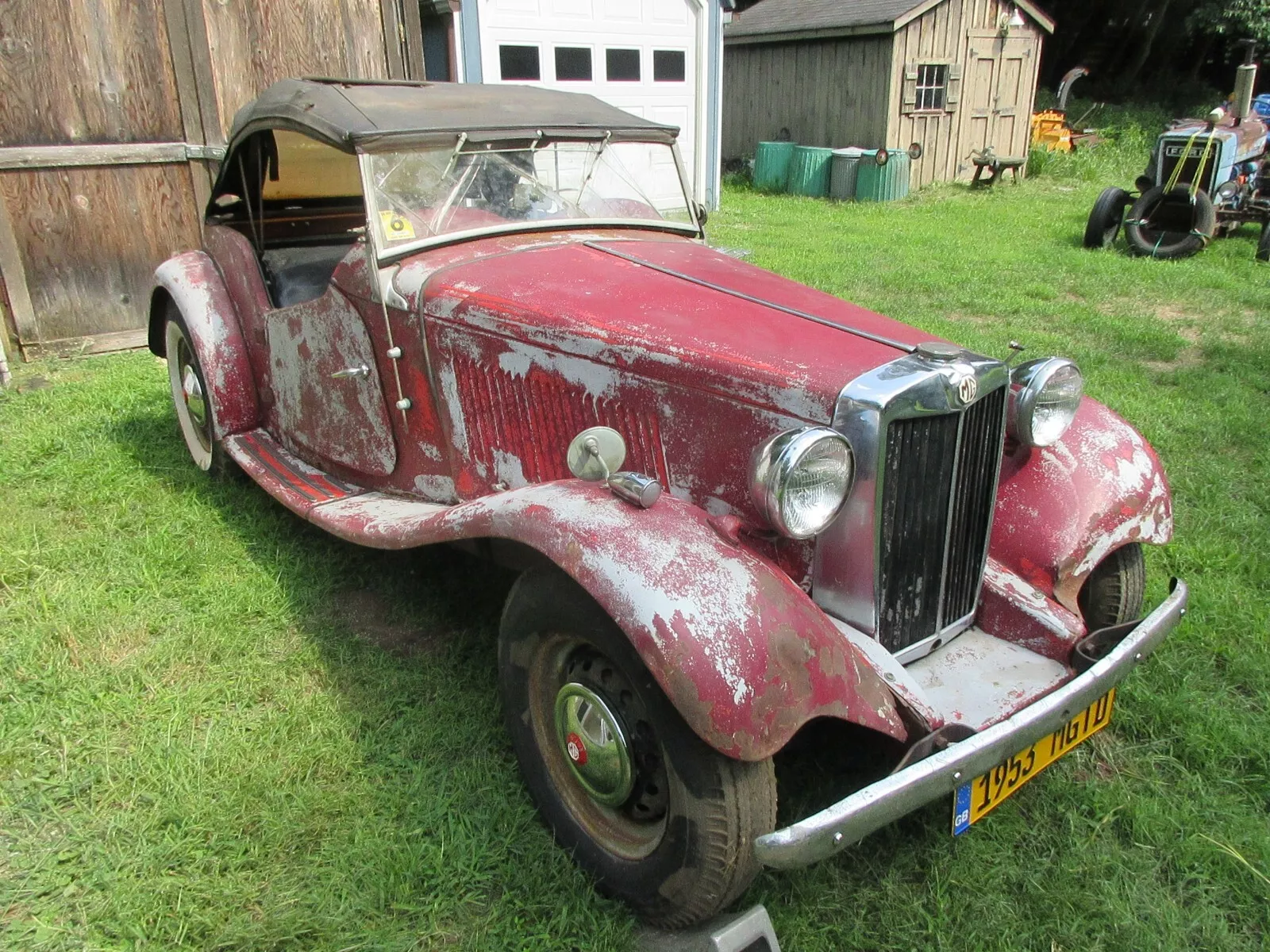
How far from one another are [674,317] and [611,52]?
996 centimetres

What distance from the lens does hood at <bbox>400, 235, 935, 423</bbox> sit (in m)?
2.37

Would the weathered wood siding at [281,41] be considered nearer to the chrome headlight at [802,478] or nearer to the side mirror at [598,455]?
the side mirror at [598,455]

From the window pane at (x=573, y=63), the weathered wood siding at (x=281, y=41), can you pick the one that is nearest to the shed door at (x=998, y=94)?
the window pane at (x=573, y=63)

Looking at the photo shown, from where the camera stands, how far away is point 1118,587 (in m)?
2.95

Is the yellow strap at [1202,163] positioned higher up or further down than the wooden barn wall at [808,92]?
further down

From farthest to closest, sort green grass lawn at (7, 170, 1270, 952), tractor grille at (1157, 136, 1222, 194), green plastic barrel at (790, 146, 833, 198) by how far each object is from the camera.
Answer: green plastic barrel at (790, 146, 833, 198), tractor grille at (1157, 136, 1222, 194), green grass lawn at (7, 170, 1270, 952)

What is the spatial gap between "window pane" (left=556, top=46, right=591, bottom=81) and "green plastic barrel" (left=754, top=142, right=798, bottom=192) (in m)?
4.97

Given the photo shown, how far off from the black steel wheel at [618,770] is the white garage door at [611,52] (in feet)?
30.6

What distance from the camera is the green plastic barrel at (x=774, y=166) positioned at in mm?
15344

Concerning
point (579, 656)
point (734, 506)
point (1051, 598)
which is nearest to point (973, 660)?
point (1051, 598)

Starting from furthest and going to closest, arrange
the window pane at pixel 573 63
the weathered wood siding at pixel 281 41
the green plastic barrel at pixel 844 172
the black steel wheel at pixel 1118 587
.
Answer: the green plastic barrel at pixel 844 172, the window pane at pixel 573 63, the weathered wood siding at pixel 281 41, the black steel wheel at pixel 1118 587

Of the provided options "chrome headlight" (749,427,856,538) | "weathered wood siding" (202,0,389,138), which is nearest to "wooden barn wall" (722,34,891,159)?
"weathered wood siding" (202,0,389,138)

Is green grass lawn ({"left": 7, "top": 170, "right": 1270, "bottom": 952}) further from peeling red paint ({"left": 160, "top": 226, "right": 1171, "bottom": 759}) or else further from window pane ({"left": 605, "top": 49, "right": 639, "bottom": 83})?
window pane ({"left": 605, "top": 49, "right": 639, "bottom": 83})

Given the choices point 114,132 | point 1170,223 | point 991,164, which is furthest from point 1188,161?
point 114,132
